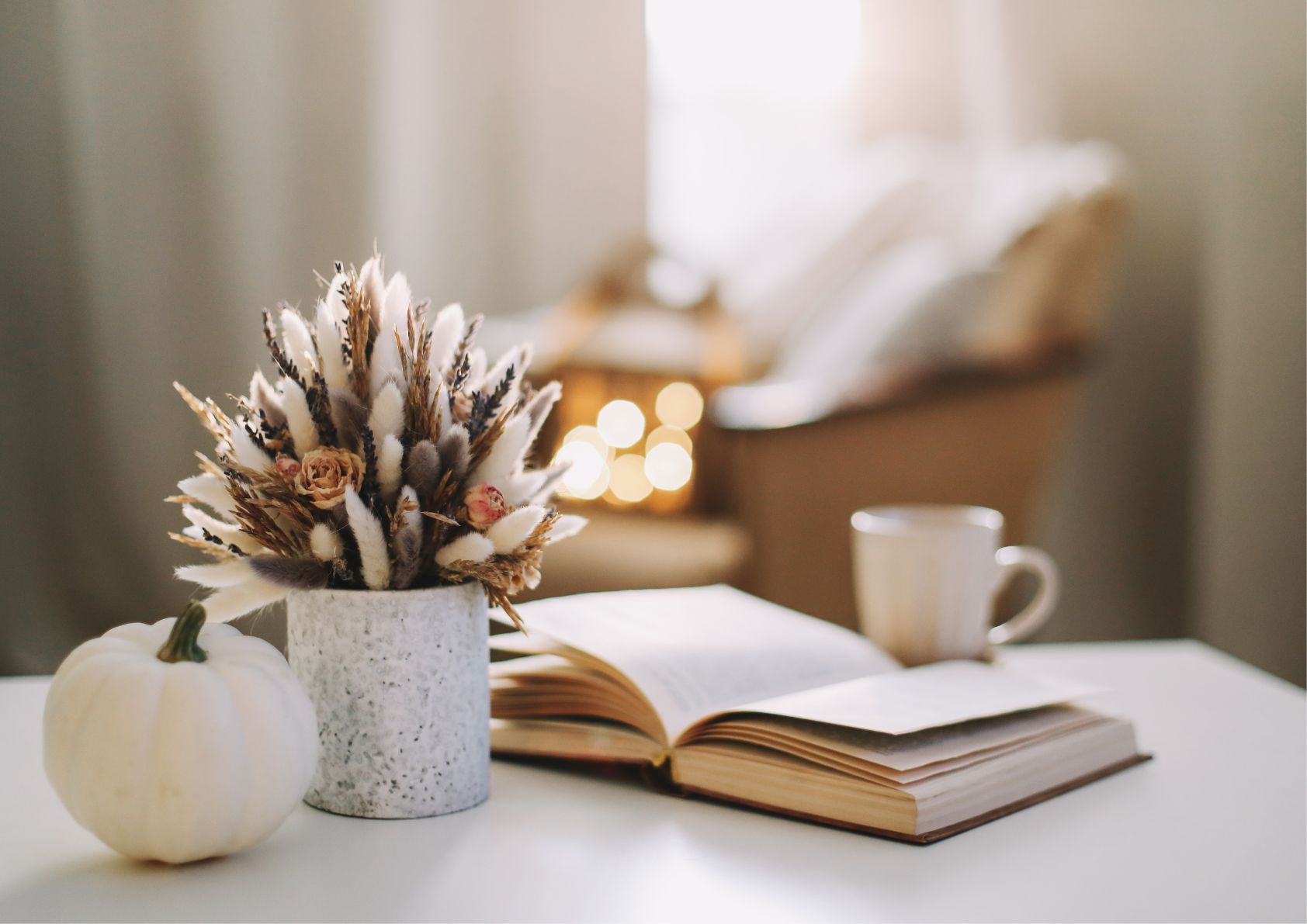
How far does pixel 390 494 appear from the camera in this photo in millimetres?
479

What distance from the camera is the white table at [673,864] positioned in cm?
43

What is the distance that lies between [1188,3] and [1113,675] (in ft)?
5.89

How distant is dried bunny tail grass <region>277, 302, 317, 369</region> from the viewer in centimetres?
49

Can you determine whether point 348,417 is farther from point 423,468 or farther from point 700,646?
point 700,646

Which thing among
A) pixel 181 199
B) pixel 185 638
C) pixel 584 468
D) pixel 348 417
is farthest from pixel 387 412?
pixel 181 199

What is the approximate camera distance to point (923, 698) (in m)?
0.58

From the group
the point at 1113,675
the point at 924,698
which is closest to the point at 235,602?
the point at 924,698

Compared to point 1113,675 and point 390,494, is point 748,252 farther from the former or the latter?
point 390,494

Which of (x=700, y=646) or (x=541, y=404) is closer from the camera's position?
(x=541, y=404)

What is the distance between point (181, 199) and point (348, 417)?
1645 mm

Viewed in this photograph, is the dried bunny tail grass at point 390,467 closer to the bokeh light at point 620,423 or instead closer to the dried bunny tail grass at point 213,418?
the dried bunny tail grass at point 213,418

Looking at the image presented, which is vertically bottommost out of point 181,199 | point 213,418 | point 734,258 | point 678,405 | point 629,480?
point 629,480

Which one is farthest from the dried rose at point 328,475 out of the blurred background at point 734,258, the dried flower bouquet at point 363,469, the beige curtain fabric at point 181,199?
the beige curtain fabric at point 181,199

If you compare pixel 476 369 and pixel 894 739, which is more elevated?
pixel 476 369
